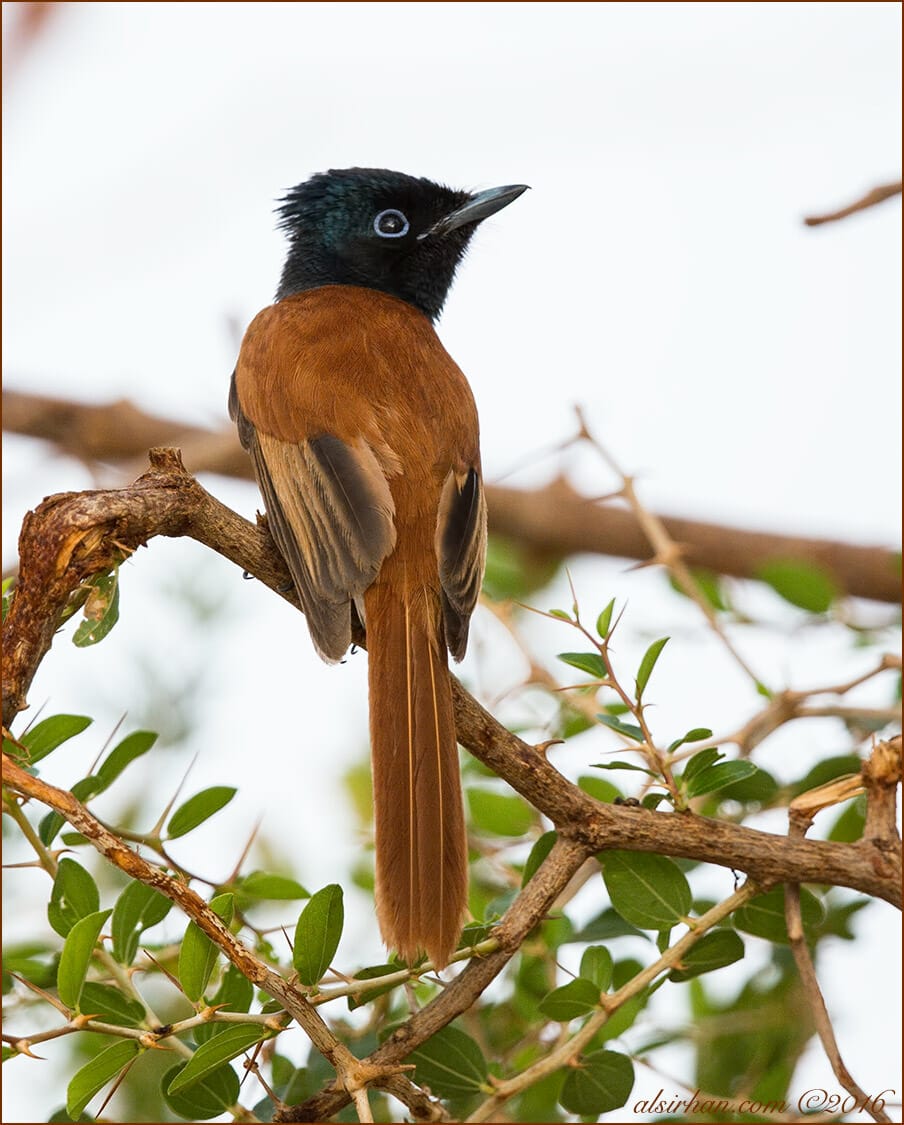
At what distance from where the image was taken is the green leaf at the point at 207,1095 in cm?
248

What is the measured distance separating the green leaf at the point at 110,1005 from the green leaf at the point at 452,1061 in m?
0.54

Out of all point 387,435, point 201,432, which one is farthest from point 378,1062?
point 201,432

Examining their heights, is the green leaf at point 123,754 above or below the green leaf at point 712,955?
above

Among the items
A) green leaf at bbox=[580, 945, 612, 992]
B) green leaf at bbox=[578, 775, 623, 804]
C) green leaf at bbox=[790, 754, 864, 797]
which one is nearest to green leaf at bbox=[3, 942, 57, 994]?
green leaf at bbox=[580, 945, 612, 992]

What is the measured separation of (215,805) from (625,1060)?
99cm

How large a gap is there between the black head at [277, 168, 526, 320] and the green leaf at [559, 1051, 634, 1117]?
2.95m

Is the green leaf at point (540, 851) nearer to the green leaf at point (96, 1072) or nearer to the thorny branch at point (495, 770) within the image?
the thorny branch at point (495, 770)

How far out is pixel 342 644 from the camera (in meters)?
3.28

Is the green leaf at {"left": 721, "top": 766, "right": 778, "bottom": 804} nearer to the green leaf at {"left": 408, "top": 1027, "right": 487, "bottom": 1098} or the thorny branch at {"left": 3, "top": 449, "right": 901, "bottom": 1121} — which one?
the thorny branch at {"left": 3, "top": 449, "right": 901, "bottom": 1121}

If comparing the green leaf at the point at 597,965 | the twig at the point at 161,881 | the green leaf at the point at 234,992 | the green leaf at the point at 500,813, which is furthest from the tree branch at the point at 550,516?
the twig at the point at 161,881

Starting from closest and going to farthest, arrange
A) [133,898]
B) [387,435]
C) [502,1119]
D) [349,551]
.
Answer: [133,898] → [502,1119] → [349,551] → [387,435]

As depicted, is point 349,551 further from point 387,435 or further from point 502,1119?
point 502,1119

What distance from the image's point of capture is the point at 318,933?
96.0 inches

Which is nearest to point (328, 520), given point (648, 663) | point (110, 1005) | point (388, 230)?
point (648, 663)
